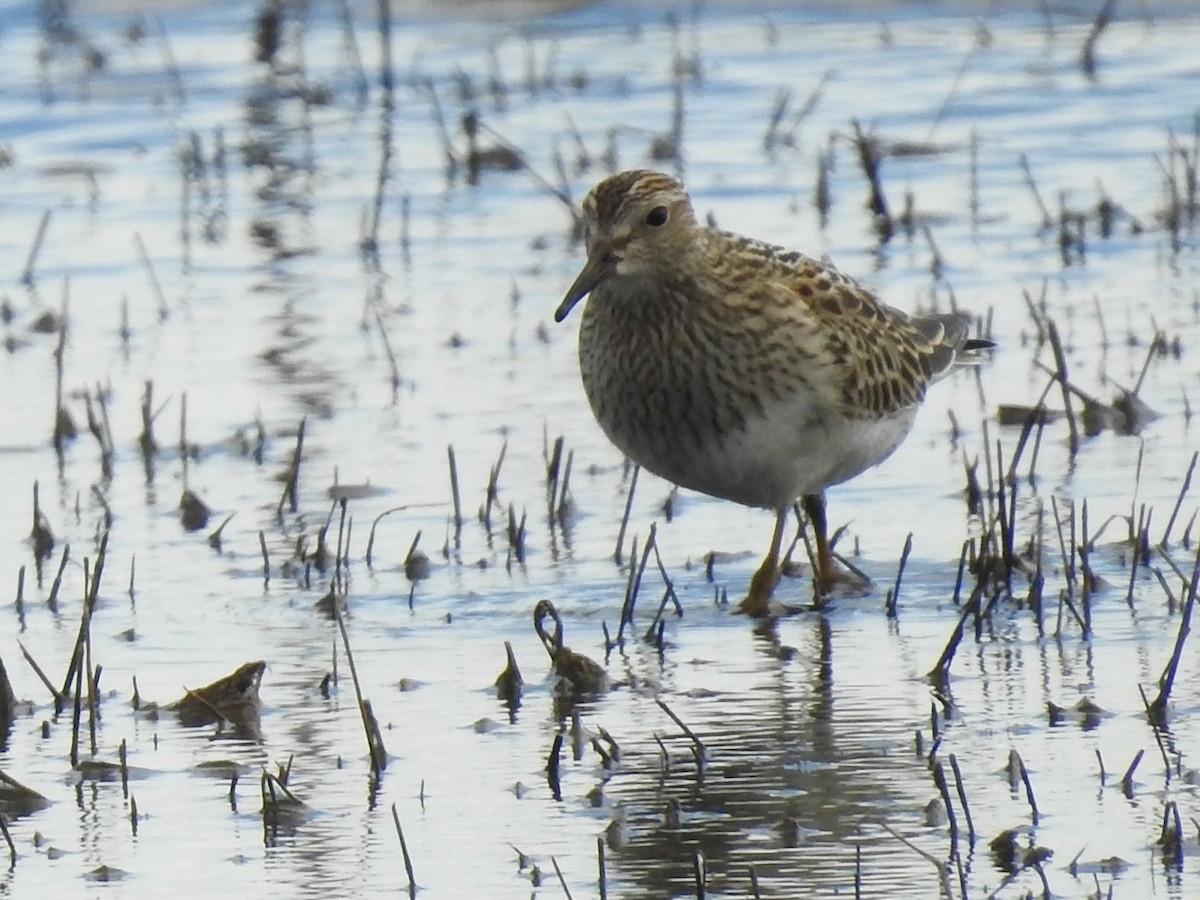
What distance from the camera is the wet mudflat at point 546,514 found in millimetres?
5816

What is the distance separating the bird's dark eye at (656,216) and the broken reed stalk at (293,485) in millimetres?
1571

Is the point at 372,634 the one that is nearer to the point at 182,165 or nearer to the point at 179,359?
the point at 179,359

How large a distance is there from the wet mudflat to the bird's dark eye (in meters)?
0.93

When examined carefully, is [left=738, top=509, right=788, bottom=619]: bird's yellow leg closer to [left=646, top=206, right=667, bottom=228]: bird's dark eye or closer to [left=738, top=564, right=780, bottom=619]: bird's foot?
[left=738, top=564, right=780, bottom=619]: bird's foot

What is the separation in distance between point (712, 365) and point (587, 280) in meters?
0.42

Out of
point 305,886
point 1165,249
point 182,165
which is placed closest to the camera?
point 305,886

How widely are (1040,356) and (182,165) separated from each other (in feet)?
19.2

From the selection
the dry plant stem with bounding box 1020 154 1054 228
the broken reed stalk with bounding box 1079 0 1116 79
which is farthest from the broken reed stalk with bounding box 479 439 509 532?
the broken reed stalk with bounding box 1079 0 1116 79

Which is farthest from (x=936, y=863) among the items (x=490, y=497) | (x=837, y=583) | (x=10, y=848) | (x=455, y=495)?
(x=490, y=497)

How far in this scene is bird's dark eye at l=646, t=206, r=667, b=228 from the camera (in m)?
7.95

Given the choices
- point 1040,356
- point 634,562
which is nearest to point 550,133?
point 1040,356

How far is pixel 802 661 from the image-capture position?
7.23 meters

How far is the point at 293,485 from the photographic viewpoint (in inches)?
348

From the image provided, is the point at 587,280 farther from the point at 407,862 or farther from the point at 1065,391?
the point at 407,862
